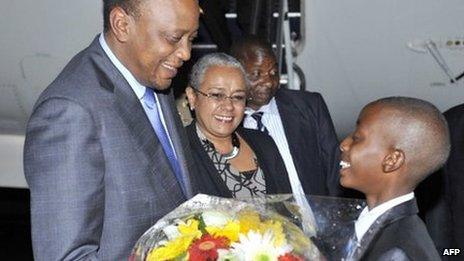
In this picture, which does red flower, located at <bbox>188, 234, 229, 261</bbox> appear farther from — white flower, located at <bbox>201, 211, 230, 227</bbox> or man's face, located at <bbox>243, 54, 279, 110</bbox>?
man's face, located at <bbox>243, 54, 279, 110</bbox>

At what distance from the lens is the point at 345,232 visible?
6.98ft

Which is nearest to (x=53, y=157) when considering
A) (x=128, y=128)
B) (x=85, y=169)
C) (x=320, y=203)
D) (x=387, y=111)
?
(x=85, y=169)

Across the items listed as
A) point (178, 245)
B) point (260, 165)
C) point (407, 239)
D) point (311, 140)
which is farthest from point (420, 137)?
point (311, 140)

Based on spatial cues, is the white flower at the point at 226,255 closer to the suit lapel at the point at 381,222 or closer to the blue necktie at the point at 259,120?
the suit lapel at the point at 381,222

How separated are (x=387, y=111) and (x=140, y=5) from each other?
2.77 feet

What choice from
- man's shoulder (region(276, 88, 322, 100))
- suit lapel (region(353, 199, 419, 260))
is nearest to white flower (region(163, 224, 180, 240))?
suit lapel (region(353, 199, 419, 260))

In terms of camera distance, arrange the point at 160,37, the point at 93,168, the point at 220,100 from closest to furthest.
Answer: the point at 93,168, the point at 160,37, the point at 220,100

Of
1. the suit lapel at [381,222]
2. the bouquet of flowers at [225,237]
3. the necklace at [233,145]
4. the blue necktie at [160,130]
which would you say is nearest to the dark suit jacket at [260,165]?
the necklace at [233,145]

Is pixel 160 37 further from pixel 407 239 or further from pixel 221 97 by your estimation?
pixel 221 97

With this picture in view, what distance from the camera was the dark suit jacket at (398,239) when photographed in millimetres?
2062

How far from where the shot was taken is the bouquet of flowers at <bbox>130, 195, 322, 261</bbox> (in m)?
1.82

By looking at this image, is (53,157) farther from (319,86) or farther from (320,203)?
(319,86)

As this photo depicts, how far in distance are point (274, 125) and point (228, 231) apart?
6.99ft

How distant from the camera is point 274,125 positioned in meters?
3.99
